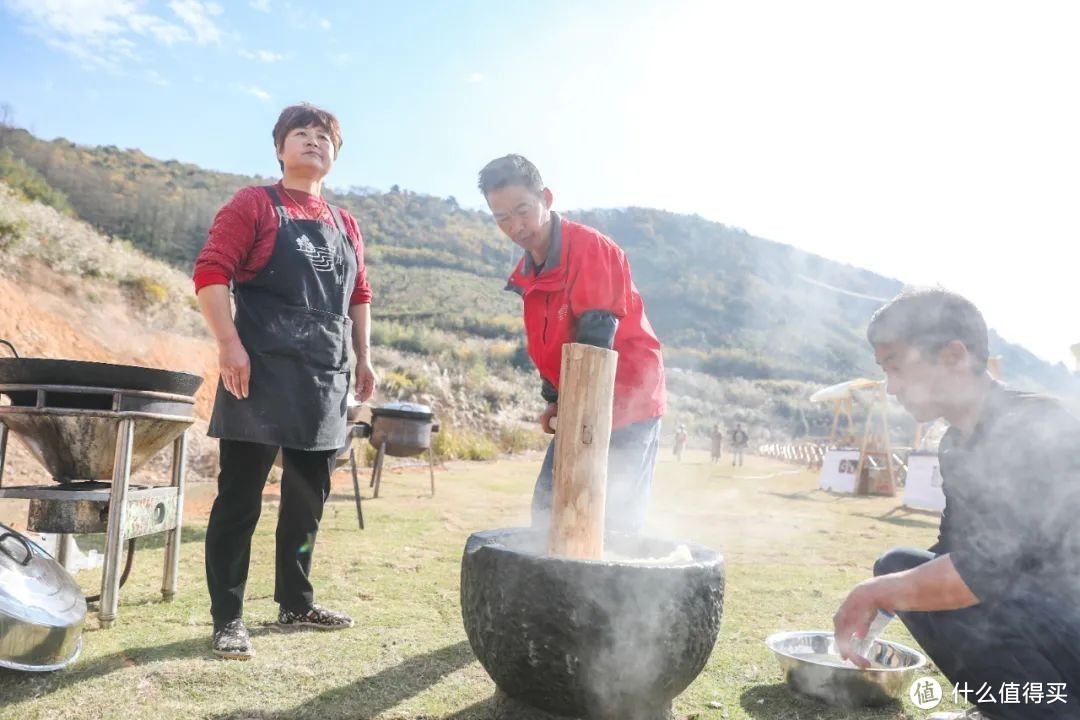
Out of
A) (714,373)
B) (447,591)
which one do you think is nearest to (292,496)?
(447,591)

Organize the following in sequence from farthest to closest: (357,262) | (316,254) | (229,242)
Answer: (357,262) < (316,254) < (229,242)

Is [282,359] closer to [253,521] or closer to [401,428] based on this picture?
[253,521]

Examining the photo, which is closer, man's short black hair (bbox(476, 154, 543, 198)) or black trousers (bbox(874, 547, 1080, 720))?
black trousers (bbox(874, 547, 1080, 720))

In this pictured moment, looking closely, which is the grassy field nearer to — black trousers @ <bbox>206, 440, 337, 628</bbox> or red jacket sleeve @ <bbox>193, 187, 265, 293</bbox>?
black trousers @ <bbox>206, 440, 337, 628</bbox>

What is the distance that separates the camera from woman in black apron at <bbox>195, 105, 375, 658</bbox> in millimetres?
2695

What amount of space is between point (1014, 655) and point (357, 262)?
2686 millimetres

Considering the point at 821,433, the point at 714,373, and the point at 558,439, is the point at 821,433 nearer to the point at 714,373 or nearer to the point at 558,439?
the point at 714,373

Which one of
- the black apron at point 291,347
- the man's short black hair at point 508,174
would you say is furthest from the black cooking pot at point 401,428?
the man's short black hair at point 508,174

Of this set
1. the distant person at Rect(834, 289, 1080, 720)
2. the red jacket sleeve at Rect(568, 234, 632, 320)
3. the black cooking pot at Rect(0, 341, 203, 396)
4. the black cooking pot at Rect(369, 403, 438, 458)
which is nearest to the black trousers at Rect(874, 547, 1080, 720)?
the distant person at Rect(834, 289, 1080, 720)

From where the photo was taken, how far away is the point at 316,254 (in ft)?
9.55

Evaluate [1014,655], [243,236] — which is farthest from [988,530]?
[243,236]

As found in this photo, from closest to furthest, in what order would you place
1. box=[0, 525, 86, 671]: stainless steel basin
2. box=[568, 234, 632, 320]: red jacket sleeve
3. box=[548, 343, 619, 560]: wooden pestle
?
box=[548, 343, 619, 560]: wooden pestle → box=[0, 525, 86, 671]: stainless steel basin → box=[568, 234, 632, 320]: red jacket sleeve

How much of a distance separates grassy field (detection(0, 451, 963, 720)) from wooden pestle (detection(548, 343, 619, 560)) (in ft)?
2.22

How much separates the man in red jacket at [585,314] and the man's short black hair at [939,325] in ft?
2.78
